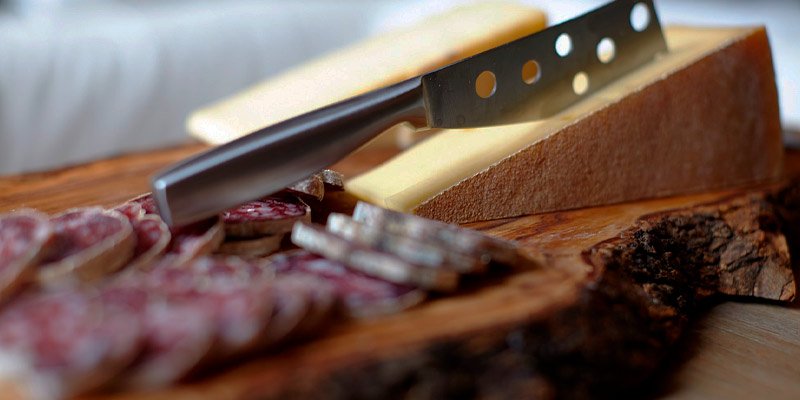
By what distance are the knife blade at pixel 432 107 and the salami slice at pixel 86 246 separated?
71 mm

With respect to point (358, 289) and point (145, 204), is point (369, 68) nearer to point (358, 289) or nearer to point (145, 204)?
point (145, 204)

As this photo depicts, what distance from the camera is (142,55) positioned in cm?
279

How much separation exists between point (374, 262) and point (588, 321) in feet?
0.80

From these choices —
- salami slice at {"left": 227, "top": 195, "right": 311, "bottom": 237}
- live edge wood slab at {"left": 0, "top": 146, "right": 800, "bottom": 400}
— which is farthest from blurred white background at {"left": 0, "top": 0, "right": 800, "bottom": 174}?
salami slice at {"left": 227, "top": 195, "right": 311, "bottom": 237}

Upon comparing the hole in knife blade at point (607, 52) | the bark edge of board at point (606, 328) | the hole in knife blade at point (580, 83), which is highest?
the hole in knife blade at point (607, 52)

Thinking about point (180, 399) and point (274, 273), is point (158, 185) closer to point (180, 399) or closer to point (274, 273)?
point (274, 273)

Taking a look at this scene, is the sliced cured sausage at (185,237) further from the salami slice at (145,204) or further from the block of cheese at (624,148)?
the block of cheese at (624,148)

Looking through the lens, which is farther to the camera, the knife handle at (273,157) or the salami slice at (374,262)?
the knife handle at (273,157)

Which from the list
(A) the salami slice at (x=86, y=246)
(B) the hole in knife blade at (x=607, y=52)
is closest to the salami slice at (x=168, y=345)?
(A) the salami slice at (x=86, y=246)

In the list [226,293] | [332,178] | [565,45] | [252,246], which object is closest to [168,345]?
[226,293]

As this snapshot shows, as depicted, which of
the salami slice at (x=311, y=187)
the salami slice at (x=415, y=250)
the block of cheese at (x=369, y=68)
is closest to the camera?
the salami slice at (x=415, y=250)

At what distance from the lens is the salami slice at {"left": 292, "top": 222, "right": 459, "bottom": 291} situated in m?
0.83

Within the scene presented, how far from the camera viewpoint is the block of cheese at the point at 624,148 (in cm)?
123

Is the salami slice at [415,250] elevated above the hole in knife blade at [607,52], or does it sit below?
below
